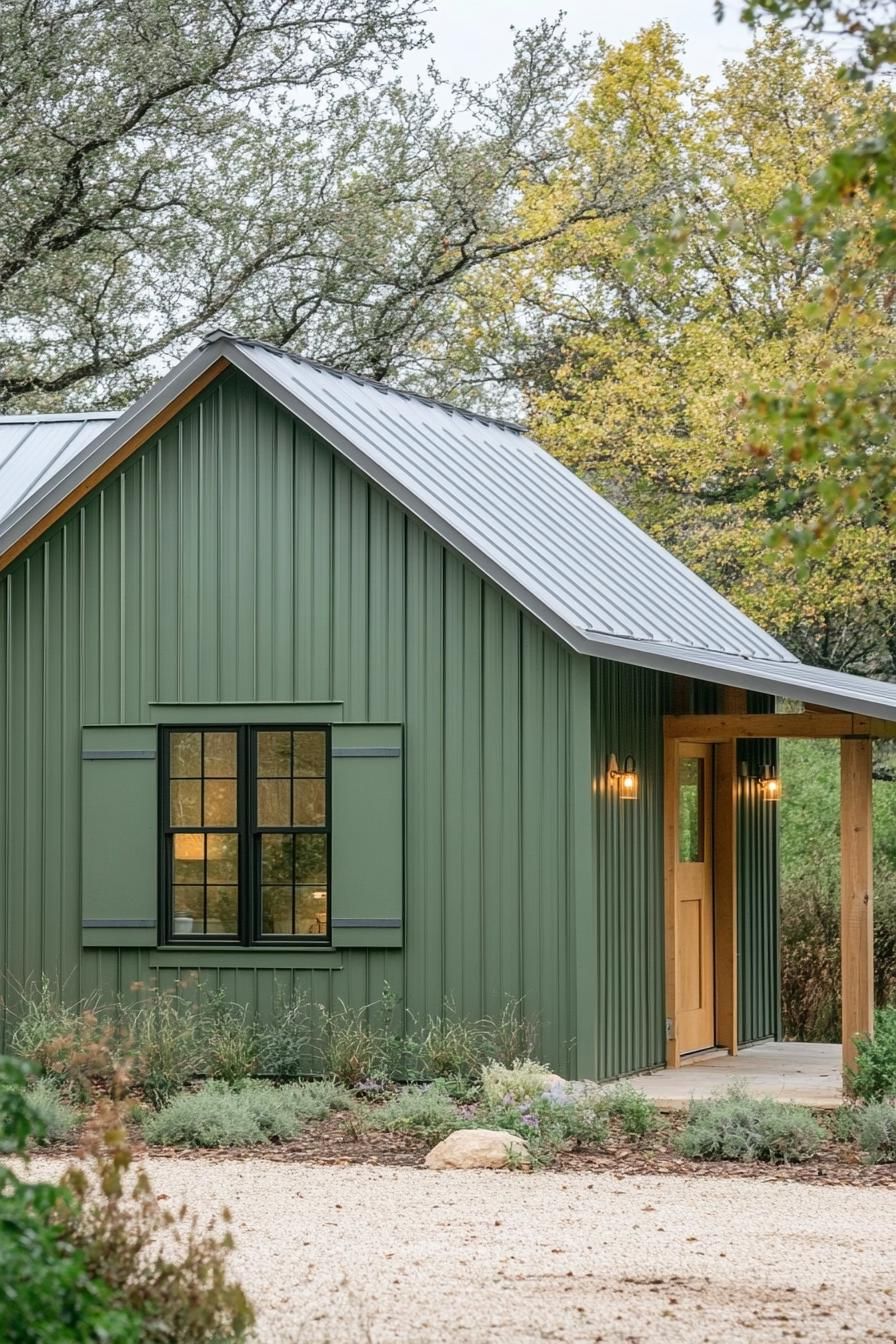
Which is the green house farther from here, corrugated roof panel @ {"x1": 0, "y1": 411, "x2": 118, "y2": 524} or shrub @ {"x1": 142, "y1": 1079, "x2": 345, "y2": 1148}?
corrugated roof panel @ {"x1": 0, "y1": 411, "x2": 118, "y2": 524}

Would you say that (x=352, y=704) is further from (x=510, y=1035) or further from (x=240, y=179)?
(x=240, y=179)

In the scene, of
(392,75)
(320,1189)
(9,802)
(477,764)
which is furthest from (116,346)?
(320,1189)

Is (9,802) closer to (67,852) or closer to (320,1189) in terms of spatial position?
(67,852)

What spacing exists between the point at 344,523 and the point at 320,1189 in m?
4.59

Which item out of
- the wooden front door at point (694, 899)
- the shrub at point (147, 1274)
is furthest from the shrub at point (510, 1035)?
the shrub at point (147, 1274)

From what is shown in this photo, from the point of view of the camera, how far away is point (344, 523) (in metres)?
12.3

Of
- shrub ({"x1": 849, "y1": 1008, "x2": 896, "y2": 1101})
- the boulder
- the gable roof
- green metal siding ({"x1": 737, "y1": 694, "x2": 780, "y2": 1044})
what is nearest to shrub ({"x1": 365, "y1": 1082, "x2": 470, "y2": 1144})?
the boulder

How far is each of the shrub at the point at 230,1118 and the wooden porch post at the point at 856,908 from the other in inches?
124

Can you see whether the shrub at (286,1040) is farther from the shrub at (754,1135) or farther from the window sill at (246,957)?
the shrub at (754,1135)

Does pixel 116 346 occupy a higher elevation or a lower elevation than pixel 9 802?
higher

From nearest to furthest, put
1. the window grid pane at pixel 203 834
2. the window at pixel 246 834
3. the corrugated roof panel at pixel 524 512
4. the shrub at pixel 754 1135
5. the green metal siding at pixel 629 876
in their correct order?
the shrub at pixel 754 1135 < the green metal siding at pixel 629 876 < the corrugated roof panel at pixel 524 512 < the window at pixel 246 834 < the window grid pane at pixel 203 834

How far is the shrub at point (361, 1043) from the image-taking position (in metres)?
11.7

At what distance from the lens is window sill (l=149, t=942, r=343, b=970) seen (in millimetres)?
12125

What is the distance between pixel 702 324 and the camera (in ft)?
72.0
